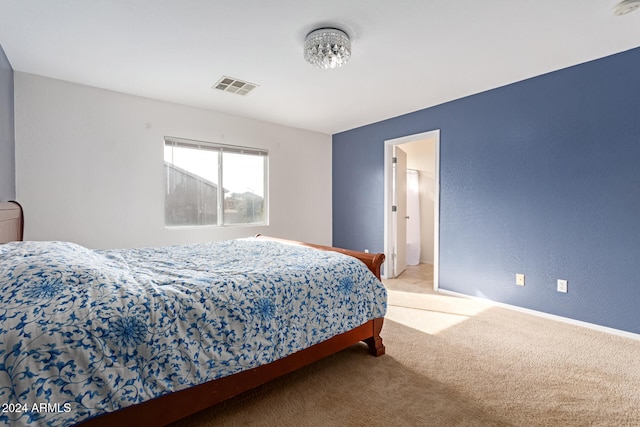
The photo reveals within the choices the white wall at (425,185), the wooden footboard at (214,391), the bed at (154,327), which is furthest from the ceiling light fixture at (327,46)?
the white wall at (425,185)

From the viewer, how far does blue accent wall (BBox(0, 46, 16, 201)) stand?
231cm

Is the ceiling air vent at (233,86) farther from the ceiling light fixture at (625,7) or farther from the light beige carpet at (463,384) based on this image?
the ceiling light fixture at (625,7)

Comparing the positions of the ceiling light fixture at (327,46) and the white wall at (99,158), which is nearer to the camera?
the ceiling light fixture at (327,46)

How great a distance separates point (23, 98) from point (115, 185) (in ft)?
3.36

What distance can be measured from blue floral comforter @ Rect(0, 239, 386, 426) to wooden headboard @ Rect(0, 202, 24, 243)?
1.71ft

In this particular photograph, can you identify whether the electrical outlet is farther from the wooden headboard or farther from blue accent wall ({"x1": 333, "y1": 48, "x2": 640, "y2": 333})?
the wooden headboard

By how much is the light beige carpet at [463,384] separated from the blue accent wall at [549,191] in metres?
0.45

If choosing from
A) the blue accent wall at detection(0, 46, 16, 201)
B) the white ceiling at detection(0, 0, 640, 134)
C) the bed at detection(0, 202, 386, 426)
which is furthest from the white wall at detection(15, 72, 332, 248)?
the bed at detection(0, 202, 386, 426)

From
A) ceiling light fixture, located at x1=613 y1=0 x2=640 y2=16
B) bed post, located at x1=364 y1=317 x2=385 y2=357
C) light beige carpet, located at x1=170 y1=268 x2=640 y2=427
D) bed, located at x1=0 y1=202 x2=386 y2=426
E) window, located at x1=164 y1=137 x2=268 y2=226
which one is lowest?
light beige carpet, located at x1=170 y1=268 x2=640 y2=427

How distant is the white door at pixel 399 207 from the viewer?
14.1 ft

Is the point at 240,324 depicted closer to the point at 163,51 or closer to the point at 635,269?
the point at 163,51

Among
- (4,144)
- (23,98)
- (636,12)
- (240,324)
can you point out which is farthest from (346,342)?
(23,98)

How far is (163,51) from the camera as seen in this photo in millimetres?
2371

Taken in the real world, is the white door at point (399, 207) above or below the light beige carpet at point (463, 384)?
above
